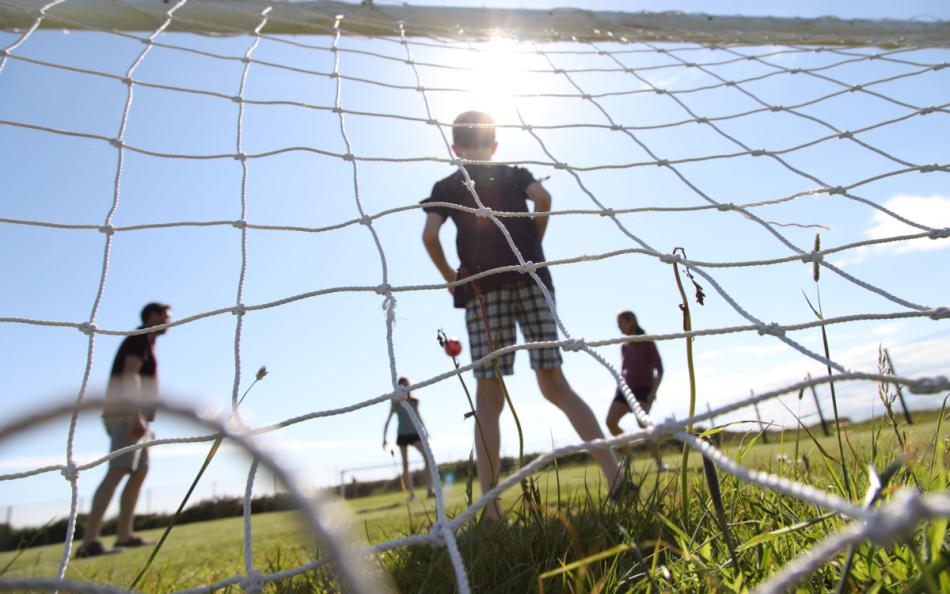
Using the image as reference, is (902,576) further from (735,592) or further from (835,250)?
(835,250)

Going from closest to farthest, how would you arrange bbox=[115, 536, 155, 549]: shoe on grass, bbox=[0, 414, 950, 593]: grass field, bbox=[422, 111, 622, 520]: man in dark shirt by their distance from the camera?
bbox=[0, 414, 950, 593]: grass field
bbox=[422, 111, 622, 520]: man in dark shirt
bbox=[115, 536, 155, 549]: shoe on grass

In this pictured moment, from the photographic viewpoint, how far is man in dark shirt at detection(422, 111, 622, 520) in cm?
206

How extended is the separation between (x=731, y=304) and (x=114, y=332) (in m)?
1.25

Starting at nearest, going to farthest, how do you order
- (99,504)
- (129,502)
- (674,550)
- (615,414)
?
(674,550) < (99,504) < (129,502) < (615,414)

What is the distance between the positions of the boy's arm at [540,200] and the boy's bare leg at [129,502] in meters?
1.88

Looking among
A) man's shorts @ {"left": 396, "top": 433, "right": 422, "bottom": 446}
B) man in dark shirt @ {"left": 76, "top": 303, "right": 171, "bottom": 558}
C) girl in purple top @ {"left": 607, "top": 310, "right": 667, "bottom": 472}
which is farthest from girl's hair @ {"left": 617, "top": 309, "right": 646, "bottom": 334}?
man in dark shirt @ {"left": 76, "top": 303, "right": 171, "bottom": 558}

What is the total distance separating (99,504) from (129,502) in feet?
0.52

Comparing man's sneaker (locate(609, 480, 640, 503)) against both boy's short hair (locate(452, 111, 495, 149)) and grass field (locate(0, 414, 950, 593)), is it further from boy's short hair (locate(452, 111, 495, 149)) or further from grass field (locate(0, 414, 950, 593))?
boy's short hair (locate(452, 111, 495, 149))

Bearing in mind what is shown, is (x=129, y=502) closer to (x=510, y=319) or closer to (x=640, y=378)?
(x=510, y=319)

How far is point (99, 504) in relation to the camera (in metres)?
2.78

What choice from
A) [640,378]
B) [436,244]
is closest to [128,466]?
[436,244]

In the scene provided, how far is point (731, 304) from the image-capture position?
45.9 inches

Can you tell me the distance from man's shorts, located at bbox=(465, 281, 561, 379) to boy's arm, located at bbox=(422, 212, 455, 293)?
16 cm

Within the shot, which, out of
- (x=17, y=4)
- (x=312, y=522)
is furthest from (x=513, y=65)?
(x=312, y=522)
